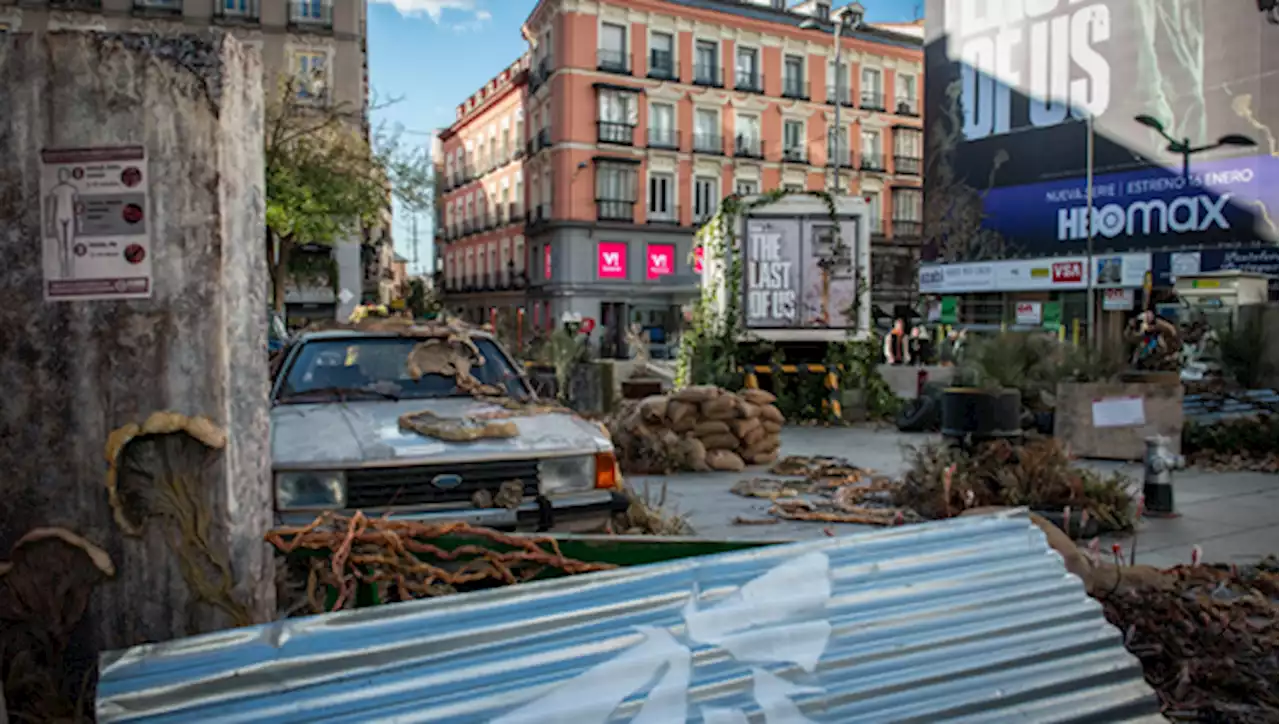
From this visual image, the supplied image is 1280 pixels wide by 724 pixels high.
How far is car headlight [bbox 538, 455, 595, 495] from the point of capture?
469 centimetres

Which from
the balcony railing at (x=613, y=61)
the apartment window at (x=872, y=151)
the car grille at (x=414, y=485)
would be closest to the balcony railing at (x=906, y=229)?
the apartment window at (x=872, y=151)

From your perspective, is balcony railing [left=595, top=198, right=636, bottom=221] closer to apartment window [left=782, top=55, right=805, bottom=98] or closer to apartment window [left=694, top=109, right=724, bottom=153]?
apartment window [left=694, top=109, right=724, bottom=153]

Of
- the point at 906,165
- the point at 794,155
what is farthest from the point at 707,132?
the point at 906,165

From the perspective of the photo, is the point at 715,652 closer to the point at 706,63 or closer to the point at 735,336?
the point at 735,336

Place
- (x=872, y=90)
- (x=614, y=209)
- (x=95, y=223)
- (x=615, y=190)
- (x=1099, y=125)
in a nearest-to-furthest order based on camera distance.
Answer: (x=95, y=223), (x=1099, y=125), (x=614, y=209), (x=615, y=190), (x=872, y=90)

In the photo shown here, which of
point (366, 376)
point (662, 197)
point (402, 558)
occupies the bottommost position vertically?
point (402, 558)

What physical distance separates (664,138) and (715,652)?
46183 mm

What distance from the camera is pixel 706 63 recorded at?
47.4 metres

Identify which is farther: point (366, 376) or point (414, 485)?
point (366, 376)

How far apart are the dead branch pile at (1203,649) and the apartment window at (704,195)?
44329mm

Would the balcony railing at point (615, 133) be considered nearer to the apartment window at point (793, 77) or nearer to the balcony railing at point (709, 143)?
the balcony railing at point (709, 143)

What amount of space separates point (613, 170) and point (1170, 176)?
→ 24243 millimetres

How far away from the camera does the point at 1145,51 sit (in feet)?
98.3

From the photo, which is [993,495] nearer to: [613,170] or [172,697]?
[172,697]
